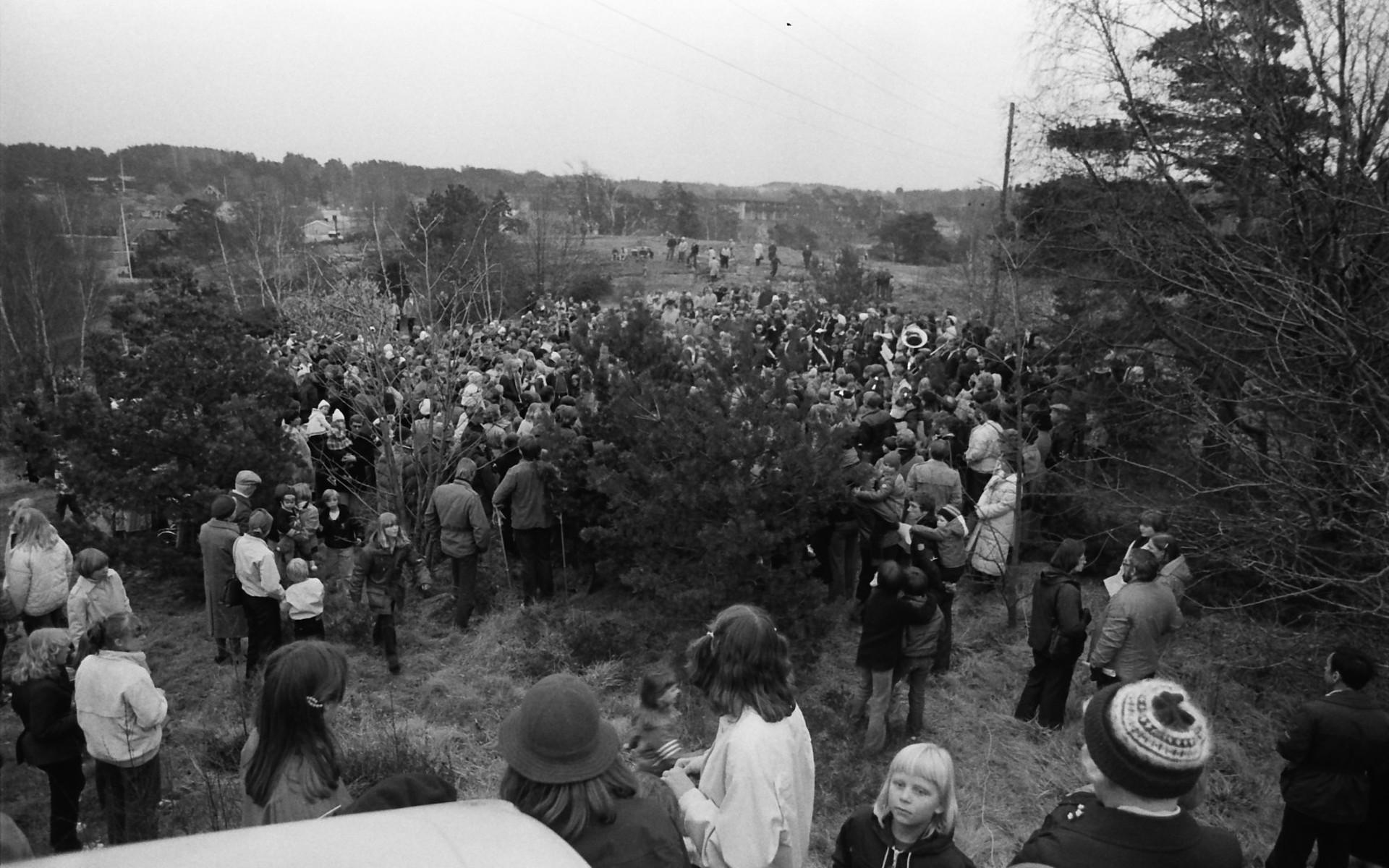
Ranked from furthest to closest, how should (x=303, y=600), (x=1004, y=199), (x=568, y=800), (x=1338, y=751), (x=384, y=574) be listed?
(x=1004, y=199) < (x=384, y=574) < (x=303, y=600) < (x=1338, y=751) < (x=568, y=800)

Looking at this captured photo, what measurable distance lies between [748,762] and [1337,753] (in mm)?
3040

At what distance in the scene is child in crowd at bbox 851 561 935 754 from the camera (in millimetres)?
5258

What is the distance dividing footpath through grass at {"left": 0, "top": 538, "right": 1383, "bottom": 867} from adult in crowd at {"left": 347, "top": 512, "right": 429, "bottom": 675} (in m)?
0.35

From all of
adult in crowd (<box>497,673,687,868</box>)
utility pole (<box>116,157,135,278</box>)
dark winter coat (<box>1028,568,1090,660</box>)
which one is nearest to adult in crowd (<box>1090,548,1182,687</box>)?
dark winter coat (<box>1028,568,1090,660</box>)

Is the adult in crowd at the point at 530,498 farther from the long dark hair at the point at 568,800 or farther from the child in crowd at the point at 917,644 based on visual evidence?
the long dark hair at the point at 568,800

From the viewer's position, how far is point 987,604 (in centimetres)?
830

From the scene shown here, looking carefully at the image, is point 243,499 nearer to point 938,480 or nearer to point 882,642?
point 882,642

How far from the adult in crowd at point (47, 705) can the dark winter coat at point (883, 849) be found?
11.8 ft

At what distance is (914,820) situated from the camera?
8.73 ft

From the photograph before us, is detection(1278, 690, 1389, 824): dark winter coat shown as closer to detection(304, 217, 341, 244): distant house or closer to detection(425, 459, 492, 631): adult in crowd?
detection(425, 459, 492, 631): adult in crowd

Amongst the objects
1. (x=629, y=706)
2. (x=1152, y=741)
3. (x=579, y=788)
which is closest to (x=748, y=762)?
(x=579, y=788)

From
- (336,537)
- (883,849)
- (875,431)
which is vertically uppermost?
(875,431)

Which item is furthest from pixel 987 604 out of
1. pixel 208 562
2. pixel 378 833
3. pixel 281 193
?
pixel 281 193

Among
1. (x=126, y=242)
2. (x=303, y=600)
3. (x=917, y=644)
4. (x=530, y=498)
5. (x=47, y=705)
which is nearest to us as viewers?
(x=47, y=705)
